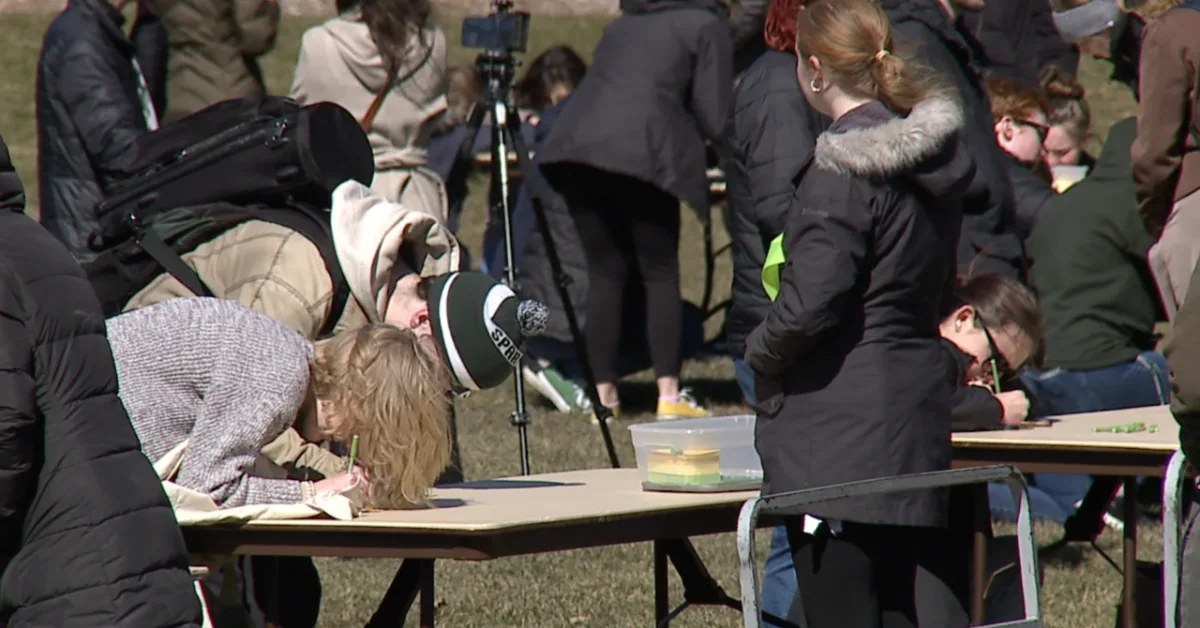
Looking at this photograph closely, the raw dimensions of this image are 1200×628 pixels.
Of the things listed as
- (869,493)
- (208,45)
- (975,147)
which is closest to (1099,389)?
(975,147)

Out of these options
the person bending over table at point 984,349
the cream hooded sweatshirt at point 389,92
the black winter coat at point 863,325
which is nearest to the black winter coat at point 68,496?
the black winter coat at point 863,325

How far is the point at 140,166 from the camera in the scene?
413 centimetres

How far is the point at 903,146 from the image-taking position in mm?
3365

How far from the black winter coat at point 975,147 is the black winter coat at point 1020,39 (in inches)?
77.4

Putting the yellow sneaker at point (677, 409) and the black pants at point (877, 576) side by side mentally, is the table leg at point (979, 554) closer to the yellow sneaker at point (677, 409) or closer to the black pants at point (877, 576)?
the black pants at point (877, 576)

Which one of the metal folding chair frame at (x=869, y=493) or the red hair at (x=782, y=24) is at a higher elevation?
the red hair at (x=782, y=24)

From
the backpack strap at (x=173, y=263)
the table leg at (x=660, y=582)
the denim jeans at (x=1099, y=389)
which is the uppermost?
the backpack strap at (x=173, y=263)

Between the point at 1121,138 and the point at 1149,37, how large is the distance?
1258 mm

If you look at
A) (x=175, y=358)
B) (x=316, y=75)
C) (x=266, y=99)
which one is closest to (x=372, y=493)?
(x=175, y=358)

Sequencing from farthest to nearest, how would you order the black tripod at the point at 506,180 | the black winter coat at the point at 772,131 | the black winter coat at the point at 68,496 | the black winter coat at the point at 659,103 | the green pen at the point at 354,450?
the black winter coat at the point at 659,103 → the black tripod at the point at 506,180 → the black winter coat at the point at 772,131 → the green pen at the point at 354,450 → the black winter coat at the point at 68,496

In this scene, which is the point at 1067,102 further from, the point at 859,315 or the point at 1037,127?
the point at 859,315

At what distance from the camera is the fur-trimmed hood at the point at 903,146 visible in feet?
11.0

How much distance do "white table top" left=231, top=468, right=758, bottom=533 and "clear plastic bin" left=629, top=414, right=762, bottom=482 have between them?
93mm

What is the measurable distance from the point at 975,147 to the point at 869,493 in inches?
115
